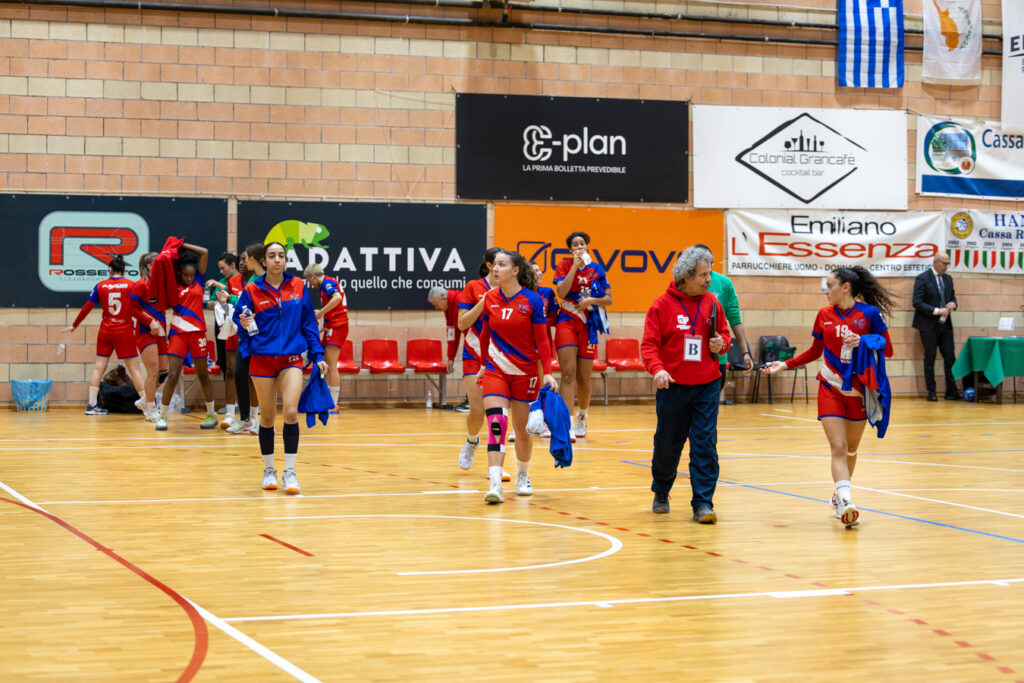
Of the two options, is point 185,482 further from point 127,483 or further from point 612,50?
point 612,50

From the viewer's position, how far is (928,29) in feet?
59.9

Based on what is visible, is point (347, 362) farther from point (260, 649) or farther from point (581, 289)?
point (260, 649)

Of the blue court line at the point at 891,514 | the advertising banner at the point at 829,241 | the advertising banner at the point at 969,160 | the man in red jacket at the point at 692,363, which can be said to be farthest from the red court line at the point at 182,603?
the advertising banner at the point at 969,160

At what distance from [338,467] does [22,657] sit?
5746mm

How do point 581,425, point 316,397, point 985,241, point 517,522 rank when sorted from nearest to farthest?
point 517,522 → point 316,397 → point 581,425 → point 985,241

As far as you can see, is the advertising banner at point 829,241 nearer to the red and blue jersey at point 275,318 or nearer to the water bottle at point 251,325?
the red and blue jersey at point 275,318

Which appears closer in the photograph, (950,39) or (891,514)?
(891,514)

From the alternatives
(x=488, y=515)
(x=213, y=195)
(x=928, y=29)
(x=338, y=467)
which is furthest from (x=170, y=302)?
(x=928, y=29)

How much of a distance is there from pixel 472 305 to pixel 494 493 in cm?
210

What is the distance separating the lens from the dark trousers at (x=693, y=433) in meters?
7.35

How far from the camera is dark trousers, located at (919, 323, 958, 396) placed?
59.7ft

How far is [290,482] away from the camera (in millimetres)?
8445

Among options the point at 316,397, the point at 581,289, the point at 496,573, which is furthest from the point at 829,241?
the point at 496,573

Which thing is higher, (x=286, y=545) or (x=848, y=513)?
(x=848, y=513)
